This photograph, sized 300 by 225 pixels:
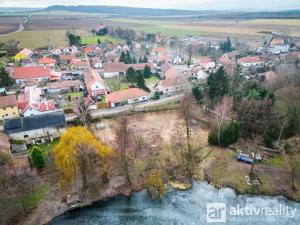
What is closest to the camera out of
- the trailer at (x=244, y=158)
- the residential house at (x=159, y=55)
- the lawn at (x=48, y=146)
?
the trailer at (x=244, y=158)

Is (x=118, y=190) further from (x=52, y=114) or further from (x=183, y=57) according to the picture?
(x=183, y=57)

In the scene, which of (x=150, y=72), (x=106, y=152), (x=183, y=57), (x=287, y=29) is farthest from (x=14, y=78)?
(x=287, y=29)

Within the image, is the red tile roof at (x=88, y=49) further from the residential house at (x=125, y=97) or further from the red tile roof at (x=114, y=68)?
the residential house at (x=125, y=97)

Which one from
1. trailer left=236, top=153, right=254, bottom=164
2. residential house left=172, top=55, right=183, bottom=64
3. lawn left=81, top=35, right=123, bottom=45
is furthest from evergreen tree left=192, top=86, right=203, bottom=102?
lawn left=81, top=35, right=123, bottom=45

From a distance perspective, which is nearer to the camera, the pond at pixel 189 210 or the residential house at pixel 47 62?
the pond at pixel 189 210

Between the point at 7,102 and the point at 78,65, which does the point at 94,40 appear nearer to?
the point at 78,65

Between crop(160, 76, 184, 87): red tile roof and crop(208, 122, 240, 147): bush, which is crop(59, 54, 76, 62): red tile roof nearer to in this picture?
crop(160, 76, 184, 87): red tile roof

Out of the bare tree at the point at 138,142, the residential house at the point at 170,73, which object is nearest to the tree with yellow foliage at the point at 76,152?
the bare tree at the point at 138,142

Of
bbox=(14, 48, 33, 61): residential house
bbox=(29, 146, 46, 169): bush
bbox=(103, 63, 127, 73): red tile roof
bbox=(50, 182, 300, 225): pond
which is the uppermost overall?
bbox=(14, 48, 33, 61): residential house
